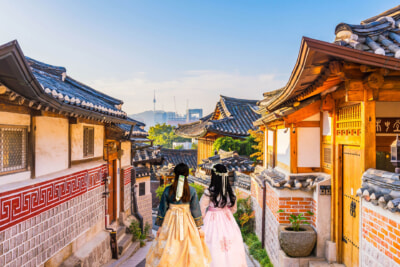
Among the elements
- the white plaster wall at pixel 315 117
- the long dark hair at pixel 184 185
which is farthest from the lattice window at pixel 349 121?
the long dark hair at pixel 184 185

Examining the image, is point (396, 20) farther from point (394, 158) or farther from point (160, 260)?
point (160, 260)

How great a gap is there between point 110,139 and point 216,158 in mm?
8593

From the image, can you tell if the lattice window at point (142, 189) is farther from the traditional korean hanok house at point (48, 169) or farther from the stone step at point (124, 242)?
the traditional korean hanok house at point (48, 169)

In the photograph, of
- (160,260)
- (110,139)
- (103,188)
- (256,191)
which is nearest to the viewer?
(160,260)

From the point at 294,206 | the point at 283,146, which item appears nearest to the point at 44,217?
the point at 294,206

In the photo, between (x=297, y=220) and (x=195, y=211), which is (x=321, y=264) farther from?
(x=195, y=211)

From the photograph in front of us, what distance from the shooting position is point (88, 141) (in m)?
8.52

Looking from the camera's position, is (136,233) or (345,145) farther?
(136,233)

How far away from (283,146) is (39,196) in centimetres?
605

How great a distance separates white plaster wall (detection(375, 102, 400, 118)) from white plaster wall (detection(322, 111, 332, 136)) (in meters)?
1.01

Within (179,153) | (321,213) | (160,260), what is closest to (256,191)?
(321,213)

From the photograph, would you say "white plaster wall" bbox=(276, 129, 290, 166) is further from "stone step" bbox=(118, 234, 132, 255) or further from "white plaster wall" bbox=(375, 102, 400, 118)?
"stone step" bbox=(118, 234, 132, 255)

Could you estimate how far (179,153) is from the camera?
1225 inches

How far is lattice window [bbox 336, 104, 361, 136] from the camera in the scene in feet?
17.4
